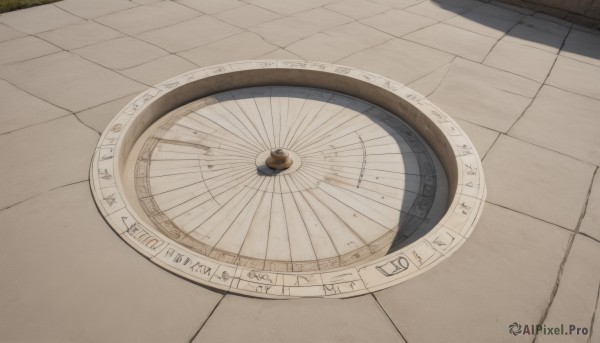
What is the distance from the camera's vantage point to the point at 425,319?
360cm

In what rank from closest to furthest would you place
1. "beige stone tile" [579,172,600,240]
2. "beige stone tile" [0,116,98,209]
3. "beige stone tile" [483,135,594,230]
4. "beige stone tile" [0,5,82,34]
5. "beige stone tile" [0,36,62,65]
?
1. "beige stone tile" [579,172,600,240]
2. "beige stone tile" [0,116,98,209]
3. "beige stone tile" [483,135,594,230]
4. "beige stone tile" [0,36,62,65]
5. "beige stone tile" [0,5,82,34]

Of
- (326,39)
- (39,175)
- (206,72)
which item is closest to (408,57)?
(326,39)

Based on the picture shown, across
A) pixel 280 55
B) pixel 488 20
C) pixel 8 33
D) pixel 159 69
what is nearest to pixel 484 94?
pixel 280 55

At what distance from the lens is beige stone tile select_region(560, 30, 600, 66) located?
867 centimetres

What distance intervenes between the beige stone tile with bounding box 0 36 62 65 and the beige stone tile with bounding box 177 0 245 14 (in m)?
3.43

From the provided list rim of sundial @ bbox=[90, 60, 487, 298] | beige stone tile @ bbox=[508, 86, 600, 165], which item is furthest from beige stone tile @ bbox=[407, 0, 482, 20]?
rim of sundial @ bbox=[90, 60, 487, 298]

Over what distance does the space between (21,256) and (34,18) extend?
724cm

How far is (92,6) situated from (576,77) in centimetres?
1086

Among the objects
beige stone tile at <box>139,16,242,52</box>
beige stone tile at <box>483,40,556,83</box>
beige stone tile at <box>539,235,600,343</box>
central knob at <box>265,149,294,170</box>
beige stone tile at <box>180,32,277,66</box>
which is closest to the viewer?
beige stone tile at <box>539,235,600,343</box>

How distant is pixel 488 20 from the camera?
10.2 m

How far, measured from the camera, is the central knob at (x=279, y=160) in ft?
18.6

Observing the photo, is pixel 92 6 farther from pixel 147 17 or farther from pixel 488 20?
pixel 488 20

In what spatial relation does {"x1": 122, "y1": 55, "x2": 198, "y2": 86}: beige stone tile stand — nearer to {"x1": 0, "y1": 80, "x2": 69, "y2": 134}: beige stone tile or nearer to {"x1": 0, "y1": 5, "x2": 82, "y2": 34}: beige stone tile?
{"x1": 0, "y1": 80, "x2": 69, "y2": 134}: beige stone tile

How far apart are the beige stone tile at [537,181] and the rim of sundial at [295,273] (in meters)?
0.28
